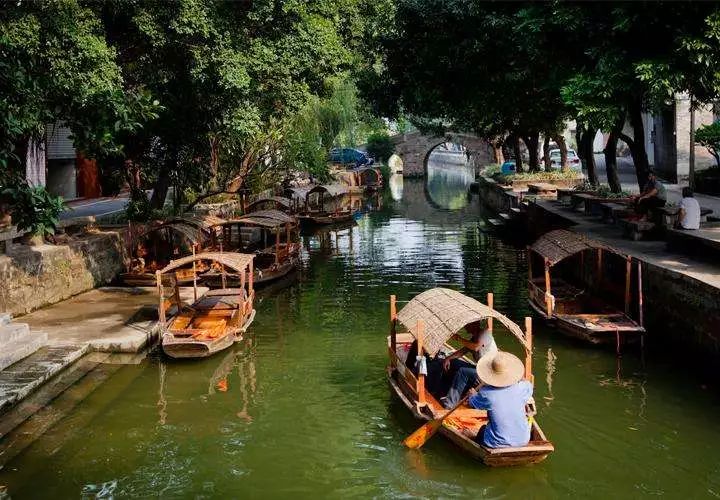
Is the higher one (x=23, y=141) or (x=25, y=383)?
(x=23, y=141)

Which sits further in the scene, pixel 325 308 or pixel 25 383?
pixel 325 308

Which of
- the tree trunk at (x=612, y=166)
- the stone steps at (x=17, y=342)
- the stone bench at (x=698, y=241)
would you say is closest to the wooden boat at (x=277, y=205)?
the tree trunk at (x=612, y=166)

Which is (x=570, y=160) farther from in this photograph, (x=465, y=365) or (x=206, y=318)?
(x=465, y=365)

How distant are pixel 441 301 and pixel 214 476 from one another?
3820mm

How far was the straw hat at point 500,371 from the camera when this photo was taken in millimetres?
8453

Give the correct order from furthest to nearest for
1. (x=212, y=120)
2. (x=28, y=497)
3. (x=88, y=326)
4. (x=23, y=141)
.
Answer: (x=212, y=120) → (x=23, y=141) → (x=88, y=326) → (x=28, y=497)

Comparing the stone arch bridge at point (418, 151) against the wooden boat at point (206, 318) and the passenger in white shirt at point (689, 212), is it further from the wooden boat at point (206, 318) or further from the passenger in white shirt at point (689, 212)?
the wooden boat at point (206, 318)

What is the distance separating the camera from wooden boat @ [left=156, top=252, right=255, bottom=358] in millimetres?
12977

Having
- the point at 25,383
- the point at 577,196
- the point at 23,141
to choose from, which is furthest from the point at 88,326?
the point at 577,196

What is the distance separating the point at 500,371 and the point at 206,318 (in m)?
7.53

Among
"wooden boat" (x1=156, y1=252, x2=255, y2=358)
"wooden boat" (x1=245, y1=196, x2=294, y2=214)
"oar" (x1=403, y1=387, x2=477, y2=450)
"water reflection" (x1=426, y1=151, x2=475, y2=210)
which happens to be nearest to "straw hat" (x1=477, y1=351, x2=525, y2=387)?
"oar" (x1=403, y1=387, x2=477, y2=450)

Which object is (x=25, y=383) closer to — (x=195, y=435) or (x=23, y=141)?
(x=195, y=435)

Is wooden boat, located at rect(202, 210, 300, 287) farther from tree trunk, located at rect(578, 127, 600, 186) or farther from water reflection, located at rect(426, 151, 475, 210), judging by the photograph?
water reflection, located at rect(426, 151, 475, 210)

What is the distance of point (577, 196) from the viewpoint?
79.5 feet
